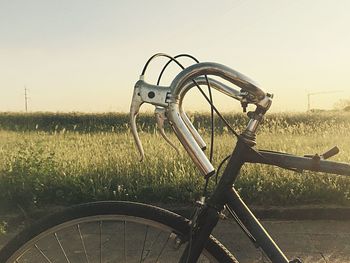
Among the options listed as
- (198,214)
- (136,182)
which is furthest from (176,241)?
(136,182)

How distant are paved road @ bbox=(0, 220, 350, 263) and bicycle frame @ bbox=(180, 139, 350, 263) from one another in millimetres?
2082

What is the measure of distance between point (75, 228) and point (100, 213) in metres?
0.14

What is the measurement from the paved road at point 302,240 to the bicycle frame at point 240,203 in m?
2.08

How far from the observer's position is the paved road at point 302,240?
3.85 metres

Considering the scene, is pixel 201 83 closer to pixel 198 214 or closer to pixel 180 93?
pixel 180 93

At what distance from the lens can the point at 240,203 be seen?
→ 5.80 feet

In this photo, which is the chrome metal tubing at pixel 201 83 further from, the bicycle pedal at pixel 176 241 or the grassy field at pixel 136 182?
the grassy field at pixel 136 182

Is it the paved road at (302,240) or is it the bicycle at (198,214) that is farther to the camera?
the paved road at (302,240)

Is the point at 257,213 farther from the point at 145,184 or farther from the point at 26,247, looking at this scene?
the point at 26,247

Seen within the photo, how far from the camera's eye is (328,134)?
386 inches

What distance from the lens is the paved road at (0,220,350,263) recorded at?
152 inches

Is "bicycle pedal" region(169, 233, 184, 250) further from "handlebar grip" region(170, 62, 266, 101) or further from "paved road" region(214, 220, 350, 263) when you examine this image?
"paved road" region(214, 220, 350, 263)

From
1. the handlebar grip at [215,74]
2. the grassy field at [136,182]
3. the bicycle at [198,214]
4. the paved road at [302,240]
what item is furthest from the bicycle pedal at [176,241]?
the grassy field at [136,182]

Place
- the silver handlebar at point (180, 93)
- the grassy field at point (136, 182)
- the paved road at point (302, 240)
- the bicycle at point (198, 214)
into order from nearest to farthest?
1. the silver handlebar at point (180, 93)
2. the bicycle at point (198, 214)
3. the paved road at point (302, 240)
4. the grassy field at point (136, 182)
